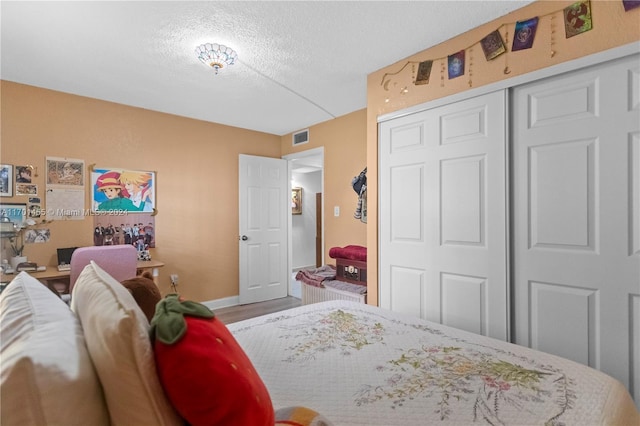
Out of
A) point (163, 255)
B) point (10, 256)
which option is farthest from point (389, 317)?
point (10, 256)

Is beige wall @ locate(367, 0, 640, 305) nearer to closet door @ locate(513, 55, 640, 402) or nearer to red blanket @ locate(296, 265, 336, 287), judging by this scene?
closet door @ locate(513, 55, 640, 402)

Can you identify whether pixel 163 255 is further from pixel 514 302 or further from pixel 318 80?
pixel 514 302

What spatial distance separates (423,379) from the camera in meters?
1.23

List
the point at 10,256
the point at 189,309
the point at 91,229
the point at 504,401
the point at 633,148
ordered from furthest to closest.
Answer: the point at 91,229, the point at 10,256, the point at 633,148, the point at 504,401, the point at 189,309

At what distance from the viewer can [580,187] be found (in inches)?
71.8

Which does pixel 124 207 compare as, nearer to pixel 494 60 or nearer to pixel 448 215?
pixel 448 215

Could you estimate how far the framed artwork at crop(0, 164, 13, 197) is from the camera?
2969 millimetres

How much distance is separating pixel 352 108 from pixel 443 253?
219 centimetres

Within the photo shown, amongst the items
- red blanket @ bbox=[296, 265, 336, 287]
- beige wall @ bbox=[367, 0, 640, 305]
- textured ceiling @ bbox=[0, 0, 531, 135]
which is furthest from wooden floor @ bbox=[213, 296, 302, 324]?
textured ceiling @ bbox=[0, 0, 531, 135]

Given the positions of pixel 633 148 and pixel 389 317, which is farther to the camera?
pixel 389 317

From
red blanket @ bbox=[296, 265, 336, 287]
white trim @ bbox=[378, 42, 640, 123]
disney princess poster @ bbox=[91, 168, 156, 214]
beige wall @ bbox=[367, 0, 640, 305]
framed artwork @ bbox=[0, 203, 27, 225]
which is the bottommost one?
red blanket @ bbox=[296, 265, 336, 287]

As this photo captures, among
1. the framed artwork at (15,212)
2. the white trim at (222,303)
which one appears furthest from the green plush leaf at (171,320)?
the white trim at (222,303)

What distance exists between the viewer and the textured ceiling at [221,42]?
2010 mm

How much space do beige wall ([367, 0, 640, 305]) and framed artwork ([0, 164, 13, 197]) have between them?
11.0ft
